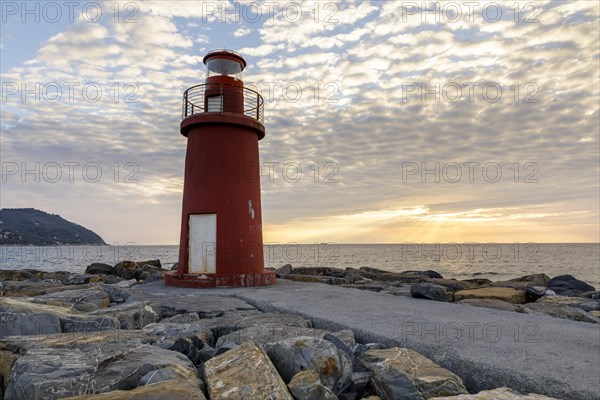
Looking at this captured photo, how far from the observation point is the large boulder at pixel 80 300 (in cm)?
577

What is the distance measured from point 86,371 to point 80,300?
375 centimetres

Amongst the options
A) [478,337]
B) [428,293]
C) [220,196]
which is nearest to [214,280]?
[220,196]

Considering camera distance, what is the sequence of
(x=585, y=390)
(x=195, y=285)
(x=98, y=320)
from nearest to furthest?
(x=585, y=390), (x=98, y=320), (x=195, y=285)

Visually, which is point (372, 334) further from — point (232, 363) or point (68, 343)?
point (68, 343)

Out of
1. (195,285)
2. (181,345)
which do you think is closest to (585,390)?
(181,345)

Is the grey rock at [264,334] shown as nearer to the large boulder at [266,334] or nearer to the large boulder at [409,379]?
the large boulder at [266,334]

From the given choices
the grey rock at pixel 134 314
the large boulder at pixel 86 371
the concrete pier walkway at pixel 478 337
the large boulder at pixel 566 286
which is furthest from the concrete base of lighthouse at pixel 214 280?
the large boulder at pixel 566 286

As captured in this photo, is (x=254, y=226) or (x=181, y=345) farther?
(x=254, y=226)

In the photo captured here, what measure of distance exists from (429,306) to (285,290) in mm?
2924

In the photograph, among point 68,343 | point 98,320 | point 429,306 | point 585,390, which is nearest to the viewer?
point 585,390

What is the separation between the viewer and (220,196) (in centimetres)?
914

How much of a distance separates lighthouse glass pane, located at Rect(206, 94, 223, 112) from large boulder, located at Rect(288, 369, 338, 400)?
7527mm

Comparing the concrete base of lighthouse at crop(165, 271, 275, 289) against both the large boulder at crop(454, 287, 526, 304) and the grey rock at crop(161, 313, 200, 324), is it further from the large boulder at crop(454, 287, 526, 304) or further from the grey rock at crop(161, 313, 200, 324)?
the large boulder at crop(454, 287, 526, 304)

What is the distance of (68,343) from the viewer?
144 inches
